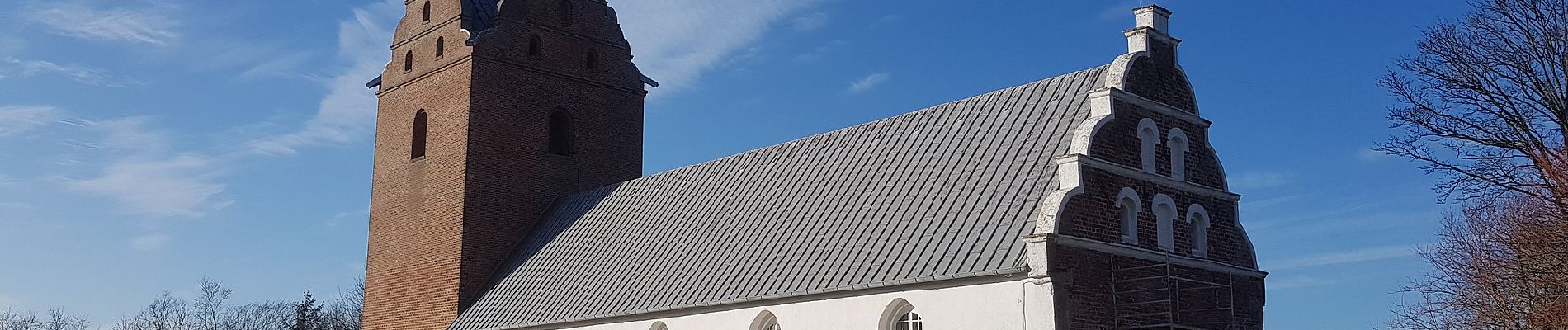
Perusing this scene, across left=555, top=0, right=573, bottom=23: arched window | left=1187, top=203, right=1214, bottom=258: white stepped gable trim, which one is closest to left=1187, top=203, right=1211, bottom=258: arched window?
left=1187, top=203, right=1214, bottom=258: white stepped gable trim

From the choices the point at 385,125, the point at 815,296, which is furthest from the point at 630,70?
the point at 815,296

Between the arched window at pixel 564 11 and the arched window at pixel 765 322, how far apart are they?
533 inches

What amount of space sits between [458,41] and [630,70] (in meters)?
4.41

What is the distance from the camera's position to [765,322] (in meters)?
23.4

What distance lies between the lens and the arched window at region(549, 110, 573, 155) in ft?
113

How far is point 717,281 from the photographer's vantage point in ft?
80.3

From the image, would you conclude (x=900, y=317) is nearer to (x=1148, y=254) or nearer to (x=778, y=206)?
(x=1148, y=254)

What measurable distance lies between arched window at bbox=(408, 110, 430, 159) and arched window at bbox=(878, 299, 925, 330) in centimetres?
1629

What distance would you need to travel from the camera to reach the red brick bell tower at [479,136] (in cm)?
3203

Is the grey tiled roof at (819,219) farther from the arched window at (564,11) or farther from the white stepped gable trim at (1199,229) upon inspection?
the arched window at (564,11)

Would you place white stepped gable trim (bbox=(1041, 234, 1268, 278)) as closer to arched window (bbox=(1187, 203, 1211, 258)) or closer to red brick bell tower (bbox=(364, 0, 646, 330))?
arched window (bbox=(1187, 203, 1211, 258))

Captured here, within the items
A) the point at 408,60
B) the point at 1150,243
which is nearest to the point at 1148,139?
the point at 1150,243

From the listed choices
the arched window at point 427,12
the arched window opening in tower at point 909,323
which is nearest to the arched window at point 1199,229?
the arched window opening in tower at point 909,323

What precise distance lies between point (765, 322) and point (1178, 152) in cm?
685
